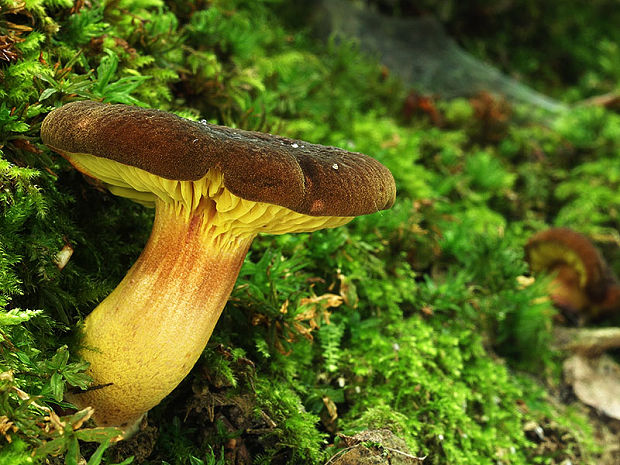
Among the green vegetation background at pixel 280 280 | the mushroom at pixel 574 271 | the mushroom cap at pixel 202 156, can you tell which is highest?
the mushroom cap at pixel 202 156

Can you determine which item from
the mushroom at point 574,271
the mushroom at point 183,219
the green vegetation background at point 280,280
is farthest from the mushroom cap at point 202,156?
the mushroom at point 574,271

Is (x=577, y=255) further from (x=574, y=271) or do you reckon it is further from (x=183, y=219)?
(x=183, y=219)

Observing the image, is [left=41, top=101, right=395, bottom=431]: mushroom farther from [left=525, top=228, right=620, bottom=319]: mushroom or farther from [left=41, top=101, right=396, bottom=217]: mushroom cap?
[left=525, top=228, right=620, bottom=319]: mushroom

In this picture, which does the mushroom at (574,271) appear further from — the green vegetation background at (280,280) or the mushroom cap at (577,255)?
the green vegetation background at (280,280)

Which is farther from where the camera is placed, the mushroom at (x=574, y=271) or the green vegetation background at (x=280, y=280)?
the mushroom at (x=574, y=271)

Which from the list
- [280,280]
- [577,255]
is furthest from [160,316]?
[577,255]

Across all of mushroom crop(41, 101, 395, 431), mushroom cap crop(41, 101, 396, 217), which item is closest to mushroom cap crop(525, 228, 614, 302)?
mushroom crop(41, 101, 395, 431)

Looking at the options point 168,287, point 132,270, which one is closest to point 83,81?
point 132,270
